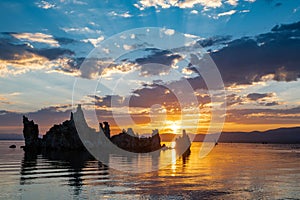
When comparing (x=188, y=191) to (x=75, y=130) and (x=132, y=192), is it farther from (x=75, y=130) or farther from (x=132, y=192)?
(x=75, y=130)

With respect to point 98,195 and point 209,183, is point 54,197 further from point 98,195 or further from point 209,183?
point 209,183

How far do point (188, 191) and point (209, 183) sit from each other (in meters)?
10.9

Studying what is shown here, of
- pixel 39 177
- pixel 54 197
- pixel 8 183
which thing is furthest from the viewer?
pixel 39 177

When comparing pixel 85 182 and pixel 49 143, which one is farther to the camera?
pixel 49 143

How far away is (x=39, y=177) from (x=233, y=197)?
3855 centimetres

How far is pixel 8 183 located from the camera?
2138 inches

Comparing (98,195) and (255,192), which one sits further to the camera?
(255,192)

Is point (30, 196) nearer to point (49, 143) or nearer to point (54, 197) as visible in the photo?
point (54, 197)

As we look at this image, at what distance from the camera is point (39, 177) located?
63.1 m

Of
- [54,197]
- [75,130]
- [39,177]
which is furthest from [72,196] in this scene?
[75,130]

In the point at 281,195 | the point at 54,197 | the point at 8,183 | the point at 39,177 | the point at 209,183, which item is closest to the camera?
the point at 54,197

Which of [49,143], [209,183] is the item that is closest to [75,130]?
[49,143]

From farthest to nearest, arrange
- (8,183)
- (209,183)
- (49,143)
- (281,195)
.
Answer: (49,143), (209,183), (8,183), (281,195)

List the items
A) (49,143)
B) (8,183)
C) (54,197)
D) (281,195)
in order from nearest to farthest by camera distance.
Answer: (54,197), (281,195), (8,183), (49,143)
